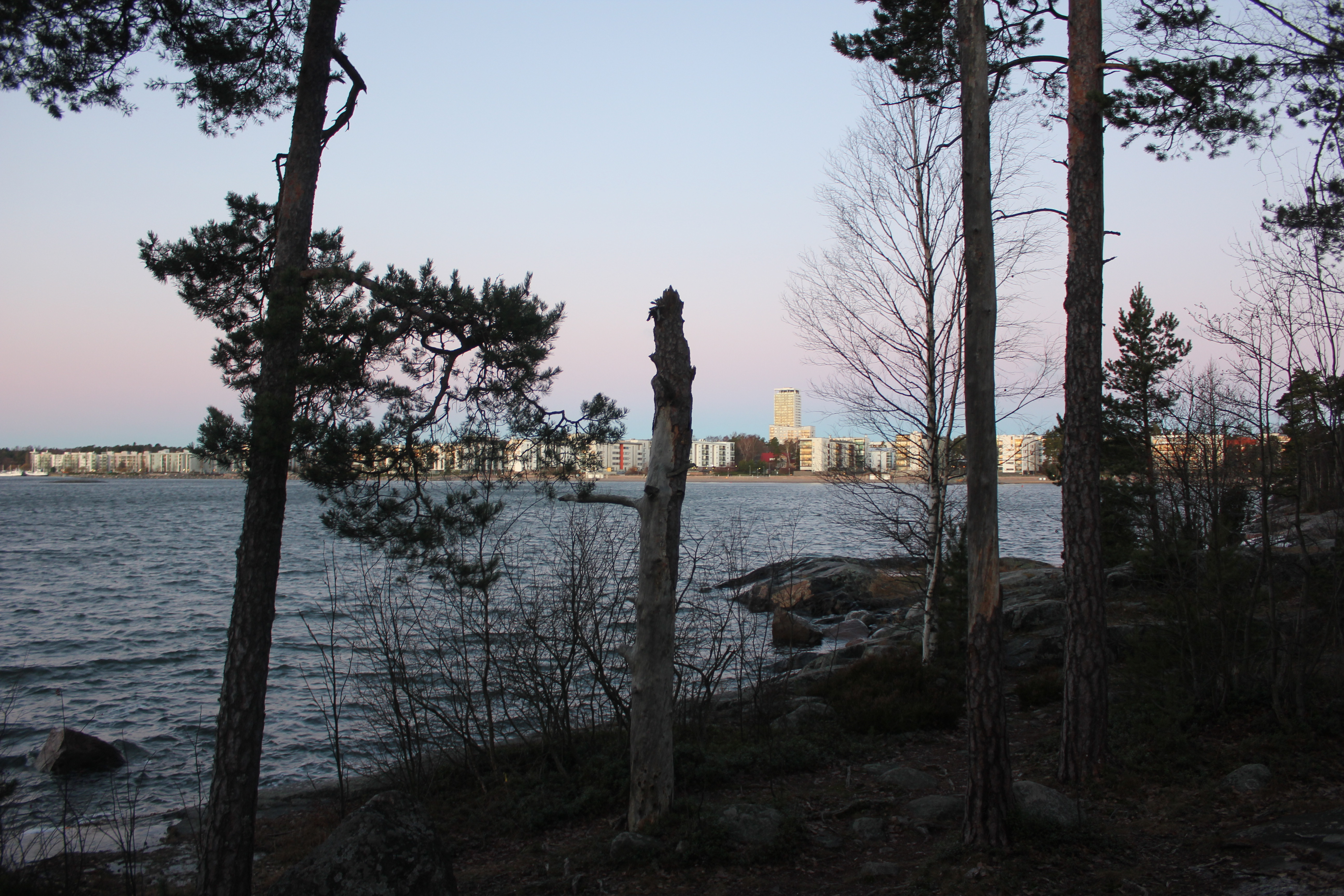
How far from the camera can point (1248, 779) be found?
6637 millimetres

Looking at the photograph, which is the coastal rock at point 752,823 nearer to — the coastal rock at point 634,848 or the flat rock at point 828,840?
the flat rock at point 828,840

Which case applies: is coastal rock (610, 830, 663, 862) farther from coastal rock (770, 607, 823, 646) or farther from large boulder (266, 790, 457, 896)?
coastal rock (770, 607, 823, 646)

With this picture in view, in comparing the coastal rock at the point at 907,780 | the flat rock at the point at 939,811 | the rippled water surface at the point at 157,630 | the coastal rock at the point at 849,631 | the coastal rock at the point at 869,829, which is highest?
the flat rock at the point at 939,811

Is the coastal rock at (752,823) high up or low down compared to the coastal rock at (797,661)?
up

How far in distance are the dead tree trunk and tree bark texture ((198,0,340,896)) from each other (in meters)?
2.34

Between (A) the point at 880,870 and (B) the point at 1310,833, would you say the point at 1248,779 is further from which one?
(A) the point at 880,870

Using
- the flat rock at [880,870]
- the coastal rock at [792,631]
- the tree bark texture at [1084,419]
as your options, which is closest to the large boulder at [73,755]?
the flat rock at [880,870]

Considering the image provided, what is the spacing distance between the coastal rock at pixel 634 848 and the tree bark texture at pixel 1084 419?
373cm

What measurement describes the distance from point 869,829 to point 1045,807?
141 cm

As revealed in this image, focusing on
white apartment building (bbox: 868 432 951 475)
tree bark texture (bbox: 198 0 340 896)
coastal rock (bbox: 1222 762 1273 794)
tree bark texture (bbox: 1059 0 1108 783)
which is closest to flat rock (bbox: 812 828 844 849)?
tree bark texture (bbox: 1059 0 1108 783)

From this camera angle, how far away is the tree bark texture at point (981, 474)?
18.1 feet

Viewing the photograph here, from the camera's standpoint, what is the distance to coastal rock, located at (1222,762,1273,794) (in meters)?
6.55

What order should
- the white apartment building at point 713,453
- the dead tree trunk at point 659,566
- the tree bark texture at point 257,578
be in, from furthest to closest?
the white apartment building at point 713,453 → the dead tree trunk at point 659,566 → the tree bark texture at point 257,578

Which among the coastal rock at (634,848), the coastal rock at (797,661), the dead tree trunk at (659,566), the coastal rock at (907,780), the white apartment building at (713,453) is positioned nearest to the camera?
the coastal rock at (634,848)
